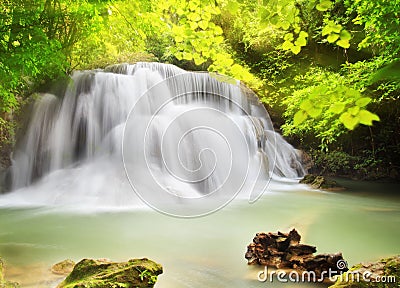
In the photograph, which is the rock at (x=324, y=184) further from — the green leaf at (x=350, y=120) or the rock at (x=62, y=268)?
the green leaf at (x=350, y=120)

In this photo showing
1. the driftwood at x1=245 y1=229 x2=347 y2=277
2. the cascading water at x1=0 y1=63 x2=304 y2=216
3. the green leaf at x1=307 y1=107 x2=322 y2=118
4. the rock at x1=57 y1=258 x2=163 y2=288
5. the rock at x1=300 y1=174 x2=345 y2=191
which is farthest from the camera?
the rock at x1=300 y1=174 x2=345 y2=191

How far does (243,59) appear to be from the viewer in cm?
1373

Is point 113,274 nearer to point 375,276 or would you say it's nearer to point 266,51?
point 375,276

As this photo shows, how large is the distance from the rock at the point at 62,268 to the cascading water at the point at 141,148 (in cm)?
293

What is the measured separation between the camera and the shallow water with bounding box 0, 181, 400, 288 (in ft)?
10.4

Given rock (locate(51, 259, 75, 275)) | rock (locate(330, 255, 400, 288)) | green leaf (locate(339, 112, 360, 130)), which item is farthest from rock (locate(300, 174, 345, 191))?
green leaf (locate(339, 112, 360, 130))

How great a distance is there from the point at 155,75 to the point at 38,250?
343 inches

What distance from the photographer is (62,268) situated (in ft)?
10.3

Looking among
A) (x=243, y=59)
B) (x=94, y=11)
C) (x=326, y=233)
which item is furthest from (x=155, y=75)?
(x=326, y=233)

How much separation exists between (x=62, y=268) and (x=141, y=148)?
541 centimetres

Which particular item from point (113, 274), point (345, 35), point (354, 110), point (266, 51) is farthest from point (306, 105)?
point (266, 51)

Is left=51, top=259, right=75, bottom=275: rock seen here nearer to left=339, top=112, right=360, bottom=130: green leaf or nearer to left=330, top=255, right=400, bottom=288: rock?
left=330, top=255, right=400, bottom=288: rock

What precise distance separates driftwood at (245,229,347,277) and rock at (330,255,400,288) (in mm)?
720

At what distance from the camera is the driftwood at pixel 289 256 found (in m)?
2.92
